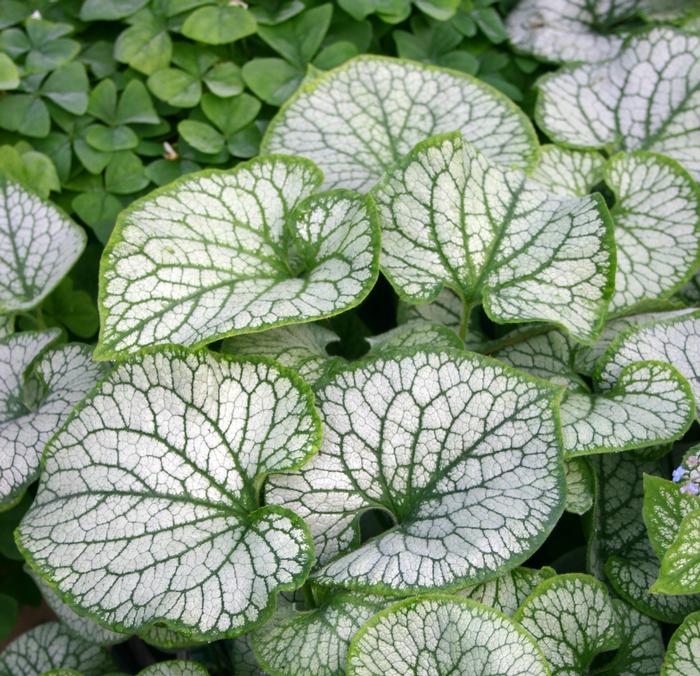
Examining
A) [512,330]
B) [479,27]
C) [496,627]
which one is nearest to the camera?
[496,627]

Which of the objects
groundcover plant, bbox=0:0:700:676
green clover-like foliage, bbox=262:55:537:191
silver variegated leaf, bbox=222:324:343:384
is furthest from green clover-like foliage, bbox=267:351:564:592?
green clover-like foliage, bbox=262:55:537:191

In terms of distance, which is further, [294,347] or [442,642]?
[294,347]

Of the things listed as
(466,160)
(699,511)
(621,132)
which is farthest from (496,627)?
(621,132)

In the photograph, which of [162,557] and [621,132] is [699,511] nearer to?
[162,557]

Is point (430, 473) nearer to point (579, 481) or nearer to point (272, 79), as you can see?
point (579, 481)

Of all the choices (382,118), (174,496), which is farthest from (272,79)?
(174,496)

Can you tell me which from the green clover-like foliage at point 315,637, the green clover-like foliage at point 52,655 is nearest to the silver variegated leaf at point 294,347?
the green clover-like foliage at point 315,637
